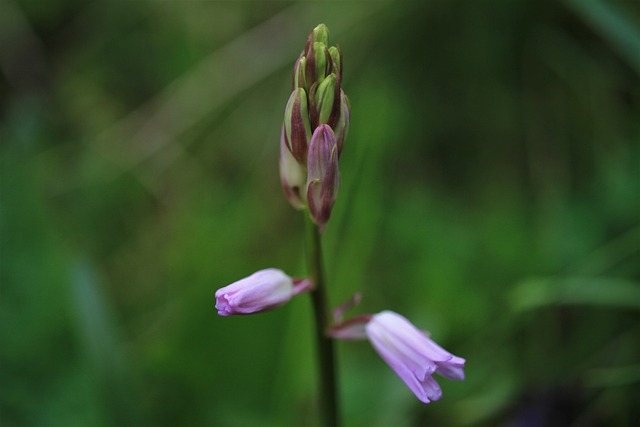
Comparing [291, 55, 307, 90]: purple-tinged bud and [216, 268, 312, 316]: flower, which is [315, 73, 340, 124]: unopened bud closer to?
[291, 55, 307, 90]: purple-tinged bud

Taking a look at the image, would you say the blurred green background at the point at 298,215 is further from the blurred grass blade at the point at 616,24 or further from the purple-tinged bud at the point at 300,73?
the purple-tinged bud at the point at 300,73

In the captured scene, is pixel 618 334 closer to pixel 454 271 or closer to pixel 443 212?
pixel 454 271

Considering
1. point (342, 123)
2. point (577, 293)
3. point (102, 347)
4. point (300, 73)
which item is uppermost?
point (300, 73)

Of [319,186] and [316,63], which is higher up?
[316,63]

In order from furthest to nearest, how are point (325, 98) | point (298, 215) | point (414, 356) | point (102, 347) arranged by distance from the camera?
point (298, 215), point (102, 347), point (414, 356), point (325, 98)

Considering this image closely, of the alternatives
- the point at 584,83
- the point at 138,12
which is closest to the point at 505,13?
the point at 584,83

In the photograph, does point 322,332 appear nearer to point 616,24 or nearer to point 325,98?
point 325,98

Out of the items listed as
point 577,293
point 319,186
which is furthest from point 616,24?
point 319,186

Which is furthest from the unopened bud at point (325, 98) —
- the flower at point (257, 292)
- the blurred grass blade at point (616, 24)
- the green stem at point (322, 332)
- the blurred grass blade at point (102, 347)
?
the blurred grass blade at point (616, 24)
